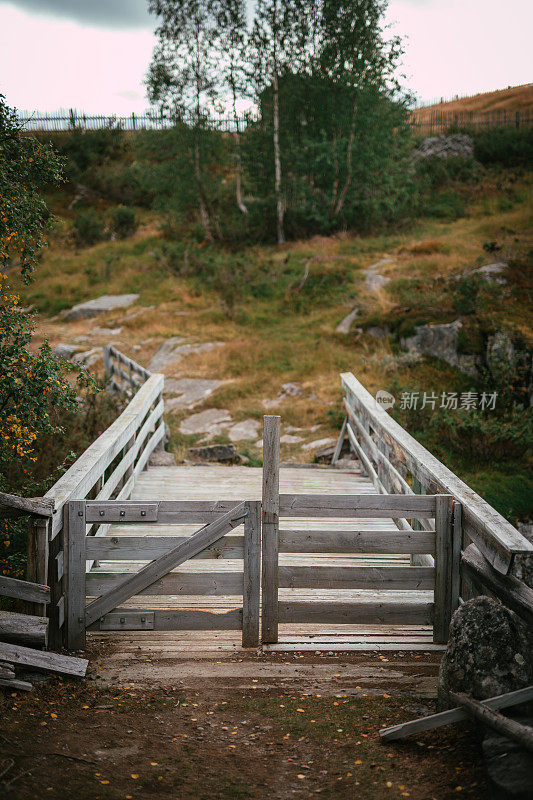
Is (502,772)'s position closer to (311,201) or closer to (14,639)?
(14,639)

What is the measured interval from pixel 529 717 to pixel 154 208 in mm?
25667

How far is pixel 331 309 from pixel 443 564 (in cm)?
1410

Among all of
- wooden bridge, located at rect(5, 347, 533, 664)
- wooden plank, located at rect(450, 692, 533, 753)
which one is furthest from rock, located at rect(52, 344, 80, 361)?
wooden plank, located at rect(450, 692, 533, 753)

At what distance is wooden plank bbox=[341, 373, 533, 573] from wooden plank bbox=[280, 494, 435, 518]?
26 centimetres

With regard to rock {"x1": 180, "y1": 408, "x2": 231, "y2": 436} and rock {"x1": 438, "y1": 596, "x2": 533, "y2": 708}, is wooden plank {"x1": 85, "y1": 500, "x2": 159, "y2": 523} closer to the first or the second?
rock {"x1": 438, "y1": 596, "x2": 533, "y2": 708}

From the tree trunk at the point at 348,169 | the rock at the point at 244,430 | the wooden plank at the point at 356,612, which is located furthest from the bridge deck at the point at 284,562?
the tree trunk at the point at 348,169

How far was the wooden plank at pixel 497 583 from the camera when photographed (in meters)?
→ 3.34

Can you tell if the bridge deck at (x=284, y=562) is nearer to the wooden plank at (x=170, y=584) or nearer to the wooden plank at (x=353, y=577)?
the wooden plank at (x=170, y=584)

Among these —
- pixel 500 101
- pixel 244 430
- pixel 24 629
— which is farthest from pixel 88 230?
pixel 24 629

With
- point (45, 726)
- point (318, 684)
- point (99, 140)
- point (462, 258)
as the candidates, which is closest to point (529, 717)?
point (318, 684)

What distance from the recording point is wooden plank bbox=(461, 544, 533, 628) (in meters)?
3.34

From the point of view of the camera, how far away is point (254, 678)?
4074mm

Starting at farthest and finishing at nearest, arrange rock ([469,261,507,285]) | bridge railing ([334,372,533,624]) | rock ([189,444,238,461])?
rock ([469,261,507,285])
rock ([189,444,238,461])
bridge railing ([334,372,533,624])

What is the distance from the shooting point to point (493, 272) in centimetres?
1548
